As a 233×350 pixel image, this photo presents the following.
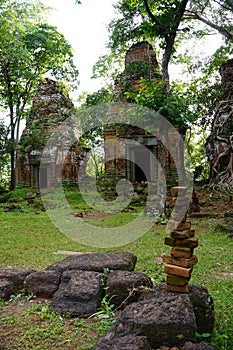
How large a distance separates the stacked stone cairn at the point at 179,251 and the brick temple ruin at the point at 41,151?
14366 mm

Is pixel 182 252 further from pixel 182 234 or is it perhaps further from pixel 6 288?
pixel 6 288

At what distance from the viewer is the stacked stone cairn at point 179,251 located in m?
2.53

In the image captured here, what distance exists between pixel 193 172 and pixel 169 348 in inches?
662

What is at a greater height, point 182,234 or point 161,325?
point 182,234

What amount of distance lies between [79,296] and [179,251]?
3.59ft

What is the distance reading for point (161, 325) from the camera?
2.16m

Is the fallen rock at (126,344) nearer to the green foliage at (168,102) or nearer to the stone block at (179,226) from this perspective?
the stone block at (179,226)

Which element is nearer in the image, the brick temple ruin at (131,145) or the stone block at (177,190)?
the stone block at (177,190)

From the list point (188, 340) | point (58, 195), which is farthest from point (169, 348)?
point (58, 195)

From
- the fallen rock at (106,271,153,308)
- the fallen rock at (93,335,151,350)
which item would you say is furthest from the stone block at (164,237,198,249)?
the fallen rock at (93,335,151,350)

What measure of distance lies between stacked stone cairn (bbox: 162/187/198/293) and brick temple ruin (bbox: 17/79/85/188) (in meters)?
14.4

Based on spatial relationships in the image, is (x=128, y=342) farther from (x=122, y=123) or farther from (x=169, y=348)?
(x=122, y=123)

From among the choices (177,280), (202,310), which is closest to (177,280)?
(177,280)

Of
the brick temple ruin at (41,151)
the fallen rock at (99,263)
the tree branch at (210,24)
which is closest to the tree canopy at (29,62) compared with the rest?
the brick temple ruin at (41,151)
